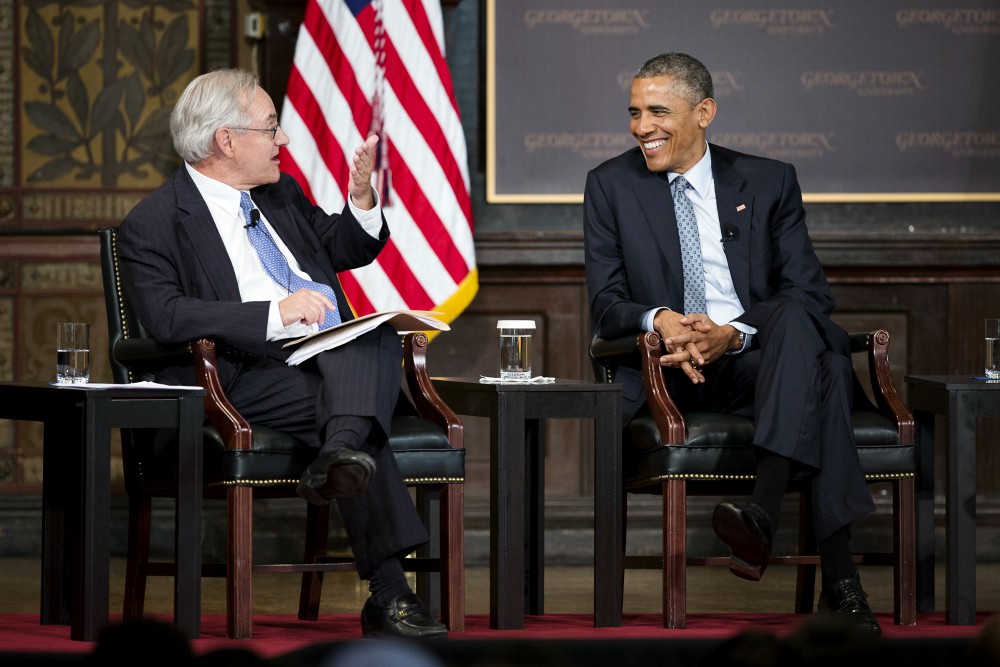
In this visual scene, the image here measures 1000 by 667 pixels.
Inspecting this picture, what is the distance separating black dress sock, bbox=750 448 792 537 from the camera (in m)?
3.31

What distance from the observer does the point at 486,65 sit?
544cm

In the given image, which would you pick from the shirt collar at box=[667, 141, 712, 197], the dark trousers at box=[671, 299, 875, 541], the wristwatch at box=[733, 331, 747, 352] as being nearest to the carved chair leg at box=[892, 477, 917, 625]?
the dark trousers at box=[671, 299, 875, 541]

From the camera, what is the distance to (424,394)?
11.9ft

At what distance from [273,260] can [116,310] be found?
16.6 inches

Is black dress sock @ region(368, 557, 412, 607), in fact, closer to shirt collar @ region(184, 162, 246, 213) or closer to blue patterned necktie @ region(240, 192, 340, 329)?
blue patterned necktie @ region(240, 192, 340, 329)

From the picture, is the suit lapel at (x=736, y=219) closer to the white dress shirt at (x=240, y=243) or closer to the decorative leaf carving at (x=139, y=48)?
the white dress shirt at (x=240, y=243)

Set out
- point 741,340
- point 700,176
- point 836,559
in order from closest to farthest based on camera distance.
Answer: point 836,559, point 741,340, point 700,176

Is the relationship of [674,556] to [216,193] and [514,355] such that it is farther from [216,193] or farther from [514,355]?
[216,193]

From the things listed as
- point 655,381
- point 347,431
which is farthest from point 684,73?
point 347,431

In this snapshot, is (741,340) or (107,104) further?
(107,104)

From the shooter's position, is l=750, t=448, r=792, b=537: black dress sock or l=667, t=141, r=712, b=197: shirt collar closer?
l=750, t=448, r=792, b=537: black dress sock

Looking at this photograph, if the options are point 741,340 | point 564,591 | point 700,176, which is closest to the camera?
point 741,340

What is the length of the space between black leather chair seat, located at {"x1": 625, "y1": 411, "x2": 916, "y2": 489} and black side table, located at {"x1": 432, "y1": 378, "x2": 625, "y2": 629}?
8 cm

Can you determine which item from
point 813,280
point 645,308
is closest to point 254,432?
point 645,308
